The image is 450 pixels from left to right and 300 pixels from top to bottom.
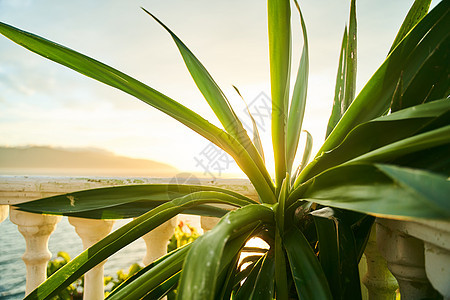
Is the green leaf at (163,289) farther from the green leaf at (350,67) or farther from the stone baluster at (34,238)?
the stone baluster at (34,238)

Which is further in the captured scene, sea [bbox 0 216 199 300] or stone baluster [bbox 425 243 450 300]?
sea [bbox 0 216 199 300]

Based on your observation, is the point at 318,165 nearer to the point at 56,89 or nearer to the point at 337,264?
the point at 337,264

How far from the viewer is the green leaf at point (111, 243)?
552 millimetres

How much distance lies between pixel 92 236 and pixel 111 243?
0.56 m

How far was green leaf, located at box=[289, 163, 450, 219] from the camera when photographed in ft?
0.81

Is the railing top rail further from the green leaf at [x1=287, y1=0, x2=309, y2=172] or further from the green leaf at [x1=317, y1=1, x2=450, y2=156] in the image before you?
the green leaf at [x1=317, y1=1, x2=450, y2=156]

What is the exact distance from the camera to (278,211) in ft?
1.84

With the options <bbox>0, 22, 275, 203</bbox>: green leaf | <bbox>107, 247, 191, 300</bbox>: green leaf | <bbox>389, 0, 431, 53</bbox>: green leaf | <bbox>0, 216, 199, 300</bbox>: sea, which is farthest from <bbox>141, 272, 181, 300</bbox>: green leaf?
<bbox>0, 216, 199, 300</bbox>: sea

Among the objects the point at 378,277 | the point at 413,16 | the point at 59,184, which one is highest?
the point at 413,16

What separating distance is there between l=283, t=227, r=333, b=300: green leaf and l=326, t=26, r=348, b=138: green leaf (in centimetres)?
33

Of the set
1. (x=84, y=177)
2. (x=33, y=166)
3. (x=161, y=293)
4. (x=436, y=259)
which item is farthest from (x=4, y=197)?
(x=33, y=166)

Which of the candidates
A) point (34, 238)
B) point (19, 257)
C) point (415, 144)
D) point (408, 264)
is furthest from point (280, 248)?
point (19, 257)

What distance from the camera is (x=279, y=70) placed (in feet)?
2.10

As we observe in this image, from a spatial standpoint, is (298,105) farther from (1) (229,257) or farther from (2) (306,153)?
(1) (229,257)
